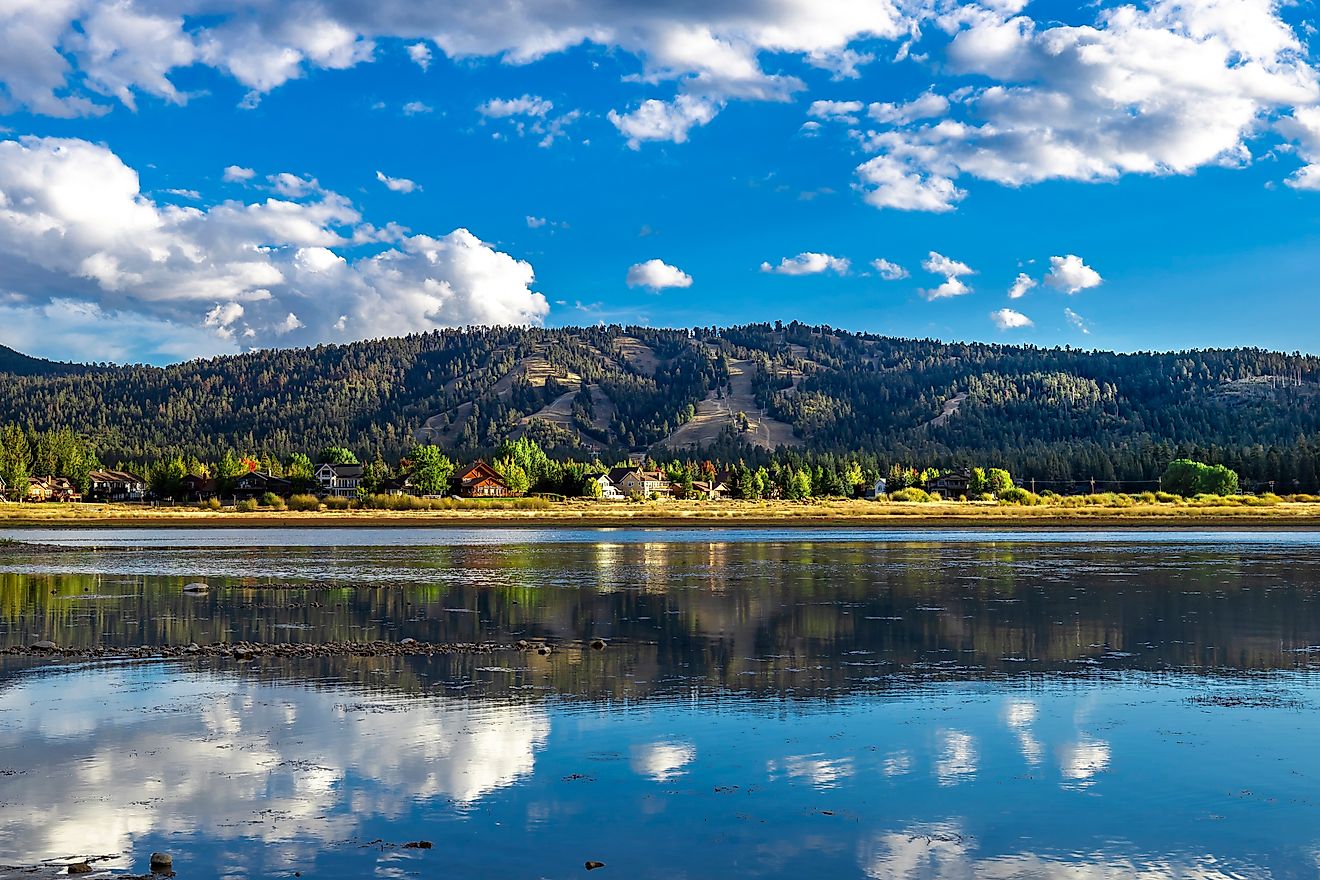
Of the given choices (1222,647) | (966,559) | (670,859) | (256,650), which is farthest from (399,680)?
(966,559)

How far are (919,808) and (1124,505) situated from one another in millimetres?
149612

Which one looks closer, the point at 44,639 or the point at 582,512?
the point at 44,639

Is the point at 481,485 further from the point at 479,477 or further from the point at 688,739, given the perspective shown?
the point at 688,739

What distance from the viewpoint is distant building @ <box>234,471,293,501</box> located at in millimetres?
184500

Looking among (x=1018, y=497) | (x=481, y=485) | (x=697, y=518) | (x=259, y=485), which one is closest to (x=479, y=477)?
(x=481, y=485)

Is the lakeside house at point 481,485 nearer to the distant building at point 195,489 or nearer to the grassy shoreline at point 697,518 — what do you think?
the grassy shoreline at point 697,518

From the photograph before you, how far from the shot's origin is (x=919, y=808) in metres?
13.4

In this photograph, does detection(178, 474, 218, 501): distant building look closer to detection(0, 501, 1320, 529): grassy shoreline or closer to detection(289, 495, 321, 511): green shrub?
detection(289, 495, 321, 511): green shrub

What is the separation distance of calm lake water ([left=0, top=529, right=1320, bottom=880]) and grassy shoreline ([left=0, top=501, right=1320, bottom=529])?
3138 inches

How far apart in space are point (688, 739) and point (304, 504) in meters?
151

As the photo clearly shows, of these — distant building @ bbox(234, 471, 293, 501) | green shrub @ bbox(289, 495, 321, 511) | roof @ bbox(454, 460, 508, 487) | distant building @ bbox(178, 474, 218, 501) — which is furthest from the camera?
roof @ bbox(454, 460, 508, 487)

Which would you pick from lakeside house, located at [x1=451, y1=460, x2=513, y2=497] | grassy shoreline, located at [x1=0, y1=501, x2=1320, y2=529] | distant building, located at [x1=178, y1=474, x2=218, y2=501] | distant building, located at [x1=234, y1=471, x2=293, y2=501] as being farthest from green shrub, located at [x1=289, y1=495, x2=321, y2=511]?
distant building, located at [x1=178, y1=474, x2=218, y2=501]

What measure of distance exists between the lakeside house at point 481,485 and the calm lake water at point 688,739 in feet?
491

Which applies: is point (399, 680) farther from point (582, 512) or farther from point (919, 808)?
point (582, 512)
